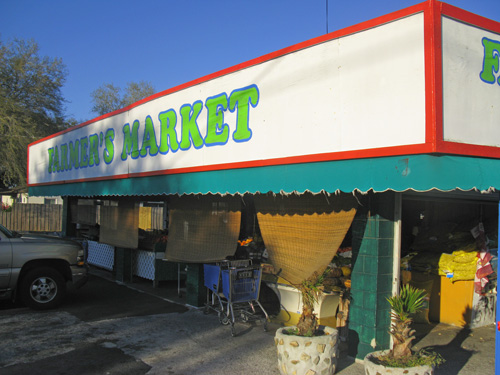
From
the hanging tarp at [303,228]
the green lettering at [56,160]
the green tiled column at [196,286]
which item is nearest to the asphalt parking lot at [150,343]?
the green tiled column at [196,286]

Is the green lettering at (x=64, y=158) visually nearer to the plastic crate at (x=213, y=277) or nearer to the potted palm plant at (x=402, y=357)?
the plastic crate at (x=213, y=277)

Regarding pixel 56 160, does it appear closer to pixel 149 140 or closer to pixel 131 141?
pixel 131 141

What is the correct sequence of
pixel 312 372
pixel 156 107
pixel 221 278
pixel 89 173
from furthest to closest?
pixel 89 173
pixel 156 107
pixel 221 278
pixel 312 372

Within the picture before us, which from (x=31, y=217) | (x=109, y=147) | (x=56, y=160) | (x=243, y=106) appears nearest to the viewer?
(x=243, y=106)

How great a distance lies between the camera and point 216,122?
6.77m

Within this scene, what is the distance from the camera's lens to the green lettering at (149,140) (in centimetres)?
830

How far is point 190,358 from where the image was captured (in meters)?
5.79

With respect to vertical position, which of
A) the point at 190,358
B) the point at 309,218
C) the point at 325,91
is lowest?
the point at 190,358

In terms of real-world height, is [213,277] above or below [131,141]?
below

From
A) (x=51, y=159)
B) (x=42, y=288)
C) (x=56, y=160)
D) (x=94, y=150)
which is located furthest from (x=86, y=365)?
(x=51, y=159)

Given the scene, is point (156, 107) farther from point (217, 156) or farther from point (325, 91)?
point (325, 91)

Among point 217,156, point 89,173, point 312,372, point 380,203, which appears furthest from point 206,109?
point 89,173

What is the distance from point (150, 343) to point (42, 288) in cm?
318

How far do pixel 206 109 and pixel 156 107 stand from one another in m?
1.76
